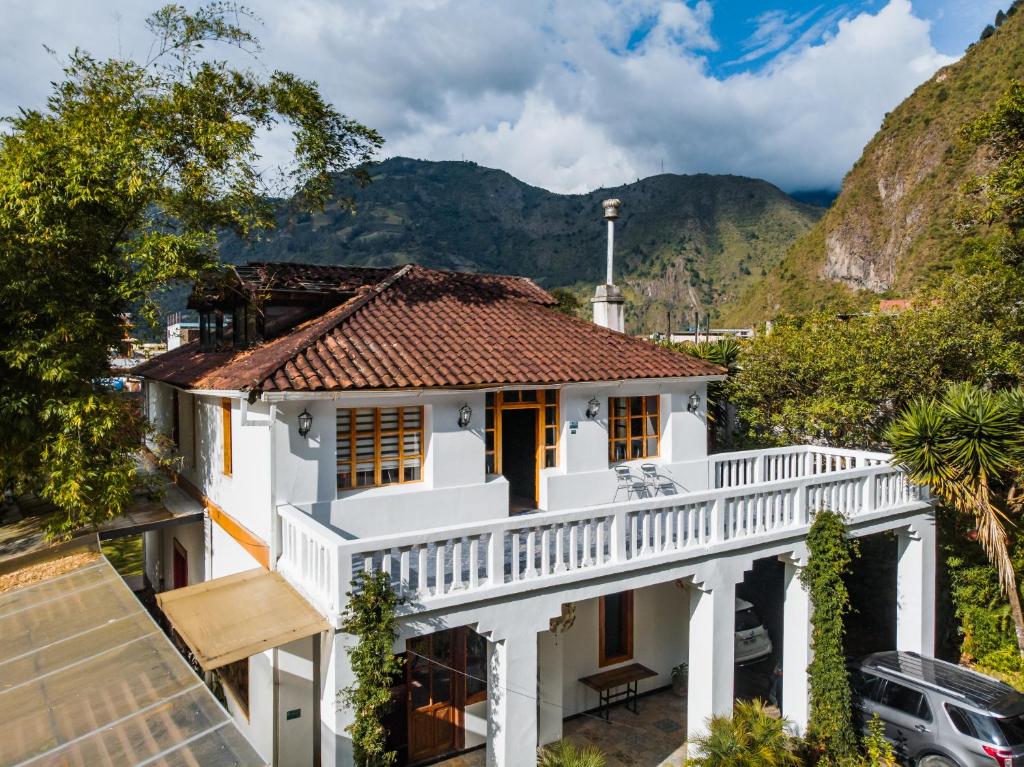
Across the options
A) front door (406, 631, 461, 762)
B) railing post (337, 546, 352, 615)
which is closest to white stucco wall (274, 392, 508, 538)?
front door (406, 631, 461, 762)

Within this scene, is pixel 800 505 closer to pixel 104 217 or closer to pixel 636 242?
pixel 104 217

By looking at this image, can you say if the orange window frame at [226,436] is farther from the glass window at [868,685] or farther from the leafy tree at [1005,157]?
the leafy tree at [1005,157]

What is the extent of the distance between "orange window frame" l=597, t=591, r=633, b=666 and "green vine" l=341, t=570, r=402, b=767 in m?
6.62

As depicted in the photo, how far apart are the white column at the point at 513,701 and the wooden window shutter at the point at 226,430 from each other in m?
6.45

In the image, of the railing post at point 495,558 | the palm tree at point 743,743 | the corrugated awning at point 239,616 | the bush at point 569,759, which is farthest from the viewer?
the palm tree at point 743,743

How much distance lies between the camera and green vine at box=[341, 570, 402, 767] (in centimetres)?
755

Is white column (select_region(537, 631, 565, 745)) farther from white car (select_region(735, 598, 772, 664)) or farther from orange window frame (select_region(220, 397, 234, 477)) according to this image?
orange window frame (select_region(220, 397, 234, 477))

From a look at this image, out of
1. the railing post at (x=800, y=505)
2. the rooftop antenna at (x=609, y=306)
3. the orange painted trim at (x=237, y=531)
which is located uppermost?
the rooftop antenna at (x=609, y=306)

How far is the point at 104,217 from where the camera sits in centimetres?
1205

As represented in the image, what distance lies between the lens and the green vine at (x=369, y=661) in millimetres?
7547

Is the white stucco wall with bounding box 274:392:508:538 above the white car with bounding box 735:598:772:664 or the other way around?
above

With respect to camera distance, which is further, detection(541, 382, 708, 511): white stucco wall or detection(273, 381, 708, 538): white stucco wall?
detection(541, 382, 708, 511): white stucco wall

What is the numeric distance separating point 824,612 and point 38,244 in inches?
606

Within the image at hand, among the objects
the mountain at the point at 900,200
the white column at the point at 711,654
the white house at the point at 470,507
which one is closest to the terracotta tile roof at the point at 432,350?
the white house at the point at 470,507
